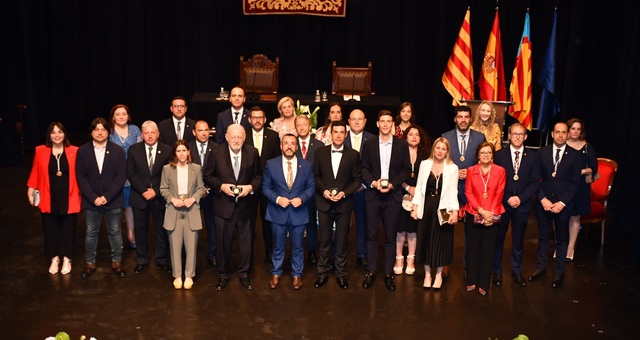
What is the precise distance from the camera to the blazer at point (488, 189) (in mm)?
7195

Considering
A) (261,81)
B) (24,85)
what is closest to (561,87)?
(261,81)

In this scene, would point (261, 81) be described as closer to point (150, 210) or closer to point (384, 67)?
point (384, 67)

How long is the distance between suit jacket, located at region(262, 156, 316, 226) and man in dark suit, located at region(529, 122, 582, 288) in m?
2.18

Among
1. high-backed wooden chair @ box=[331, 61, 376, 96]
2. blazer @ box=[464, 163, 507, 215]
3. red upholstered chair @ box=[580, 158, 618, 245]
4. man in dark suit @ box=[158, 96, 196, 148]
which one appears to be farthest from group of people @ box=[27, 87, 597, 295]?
high-backed wooden chair @ box=[331, 61, 376, 96]

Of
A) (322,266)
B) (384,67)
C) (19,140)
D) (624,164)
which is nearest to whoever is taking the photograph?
(322,266)

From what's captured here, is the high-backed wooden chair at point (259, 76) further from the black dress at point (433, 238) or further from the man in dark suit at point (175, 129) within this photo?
the black dress at point (433, 238)

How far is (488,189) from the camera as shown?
283 inches

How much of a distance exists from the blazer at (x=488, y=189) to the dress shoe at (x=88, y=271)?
356cm

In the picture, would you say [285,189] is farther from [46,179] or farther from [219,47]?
[219,47]

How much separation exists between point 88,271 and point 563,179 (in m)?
4.52

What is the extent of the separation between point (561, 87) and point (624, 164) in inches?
128

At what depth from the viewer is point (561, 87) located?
12.7 meters

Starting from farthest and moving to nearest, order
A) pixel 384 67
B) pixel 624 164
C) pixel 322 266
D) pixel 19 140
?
pixel 384 67 < pixel 19 140 < pixel 624 164 < pixel 322 266

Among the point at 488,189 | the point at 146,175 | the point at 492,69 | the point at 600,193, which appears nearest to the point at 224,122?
the point at 146,175
